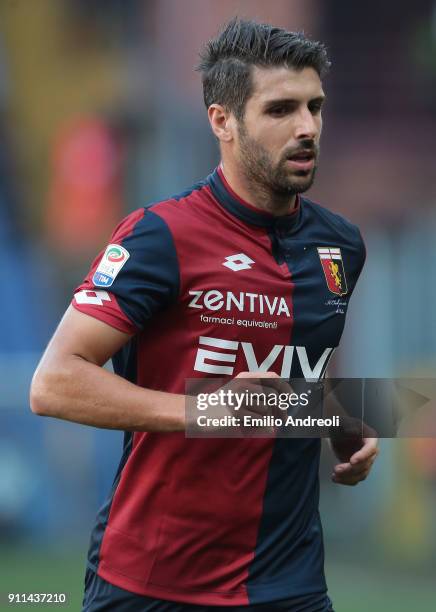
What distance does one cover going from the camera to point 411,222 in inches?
292

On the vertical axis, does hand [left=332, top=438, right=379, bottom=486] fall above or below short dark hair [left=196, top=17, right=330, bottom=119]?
below

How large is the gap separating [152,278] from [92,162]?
4761 millimetres

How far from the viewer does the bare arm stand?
9.14ft

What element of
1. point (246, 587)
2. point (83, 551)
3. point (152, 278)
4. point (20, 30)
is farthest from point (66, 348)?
point (20, 30)

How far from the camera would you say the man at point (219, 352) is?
2.86 metres

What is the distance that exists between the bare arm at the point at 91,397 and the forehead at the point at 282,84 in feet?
2.57

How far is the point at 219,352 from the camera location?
2.96m

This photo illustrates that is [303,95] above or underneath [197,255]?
above

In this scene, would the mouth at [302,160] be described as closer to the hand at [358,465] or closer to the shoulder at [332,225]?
the shoulder at [332,225]

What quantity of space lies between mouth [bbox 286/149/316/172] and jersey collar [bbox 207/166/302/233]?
174 millimetres

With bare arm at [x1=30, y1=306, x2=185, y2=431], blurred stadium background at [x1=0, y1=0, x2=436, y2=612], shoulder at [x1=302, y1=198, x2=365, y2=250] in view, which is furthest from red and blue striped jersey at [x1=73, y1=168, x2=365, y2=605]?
blurred stadium background at [x1=0, y1=0, x2=436, y2=612]

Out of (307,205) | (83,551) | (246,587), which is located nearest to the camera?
(246,587)

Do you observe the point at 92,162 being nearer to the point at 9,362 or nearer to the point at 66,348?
the point at 9,362

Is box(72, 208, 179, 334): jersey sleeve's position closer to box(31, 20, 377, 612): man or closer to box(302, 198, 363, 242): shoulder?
box(31, 20, 377, 612): man
